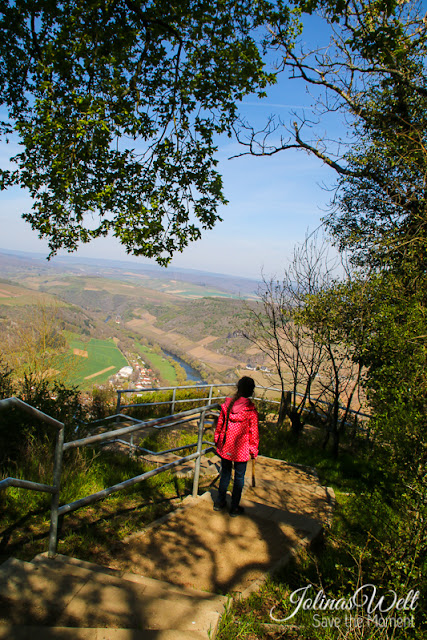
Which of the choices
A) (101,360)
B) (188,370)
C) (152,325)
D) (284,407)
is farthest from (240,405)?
(152,325)

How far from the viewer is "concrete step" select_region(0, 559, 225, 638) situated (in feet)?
5.32

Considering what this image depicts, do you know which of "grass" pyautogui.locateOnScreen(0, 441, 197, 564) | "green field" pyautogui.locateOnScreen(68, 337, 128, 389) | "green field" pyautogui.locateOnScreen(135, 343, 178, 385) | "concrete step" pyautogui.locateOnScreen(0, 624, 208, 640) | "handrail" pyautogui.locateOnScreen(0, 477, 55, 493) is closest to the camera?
"concrete step" pyautogui.locateOnScreen(0, 624, 208, 640)

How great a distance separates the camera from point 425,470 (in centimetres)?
261

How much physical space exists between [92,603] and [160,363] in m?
57.9

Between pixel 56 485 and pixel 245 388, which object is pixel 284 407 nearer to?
pixel 245 388

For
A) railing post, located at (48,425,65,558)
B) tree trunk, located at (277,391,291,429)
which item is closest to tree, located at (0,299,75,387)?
tree trunk, located at (277,391,291,429)

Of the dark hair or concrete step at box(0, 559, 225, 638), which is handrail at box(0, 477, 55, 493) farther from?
the dark hair

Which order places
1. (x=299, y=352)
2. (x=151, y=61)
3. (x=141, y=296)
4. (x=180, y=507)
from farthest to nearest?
(x=141, y=296) → (x=299, y=352) → (x=151, y=61) → (x=180, y=507)

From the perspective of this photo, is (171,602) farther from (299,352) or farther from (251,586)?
(299,352)

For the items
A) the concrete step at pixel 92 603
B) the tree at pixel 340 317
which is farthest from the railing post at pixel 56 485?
the tree at pixel 340 317

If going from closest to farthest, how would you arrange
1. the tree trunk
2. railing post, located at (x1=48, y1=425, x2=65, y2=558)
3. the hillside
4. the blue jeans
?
railing post, located at (x1=48, y1=425, x2=65, y2=558) → the blue jeans → the tree trunk → the hillside

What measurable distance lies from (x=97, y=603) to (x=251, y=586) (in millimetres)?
1090

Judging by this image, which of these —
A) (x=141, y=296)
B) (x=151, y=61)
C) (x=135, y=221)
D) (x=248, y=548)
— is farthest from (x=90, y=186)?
(x=141, y=296)

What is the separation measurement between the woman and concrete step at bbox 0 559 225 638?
1.64 meters
